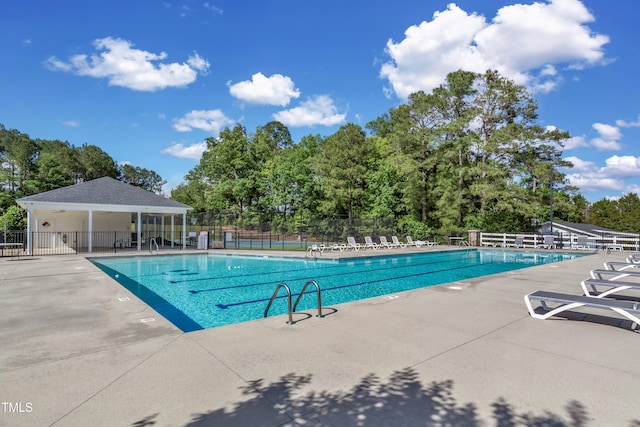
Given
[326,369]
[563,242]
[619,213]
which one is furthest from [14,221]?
[619,213]

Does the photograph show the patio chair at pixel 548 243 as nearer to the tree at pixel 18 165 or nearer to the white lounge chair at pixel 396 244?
the white lounge chair at pixel 396 244

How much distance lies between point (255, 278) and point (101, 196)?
12763 millimetres

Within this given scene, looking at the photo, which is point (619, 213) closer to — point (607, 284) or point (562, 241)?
point (562, 241)

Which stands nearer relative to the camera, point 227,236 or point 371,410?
point 371,410

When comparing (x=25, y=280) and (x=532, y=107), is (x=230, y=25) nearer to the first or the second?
(x=25, y=280)

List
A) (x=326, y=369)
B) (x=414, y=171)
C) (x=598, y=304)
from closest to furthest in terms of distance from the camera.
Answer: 1. (x=326, y=369)
2. (x=598, y=304)
3. (x=414, y=171)

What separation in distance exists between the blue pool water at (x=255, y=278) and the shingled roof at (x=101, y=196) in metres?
4.24

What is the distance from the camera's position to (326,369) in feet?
11.0

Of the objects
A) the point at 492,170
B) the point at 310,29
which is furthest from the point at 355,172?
the point at 310,29

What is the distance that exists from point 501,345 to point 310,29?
62.9 feet

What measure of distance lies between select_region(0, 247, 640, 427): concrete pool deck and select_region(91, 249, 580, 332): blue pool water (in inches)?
79.5

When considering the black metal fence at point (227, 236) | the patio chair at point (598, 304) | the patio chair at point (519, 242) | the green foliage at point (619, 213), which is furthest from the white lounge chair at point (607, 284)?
the green foliage at point (619, 213)

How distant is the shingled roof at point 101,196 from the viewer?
1705cm

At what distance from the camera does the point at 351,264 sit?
51.0ft
